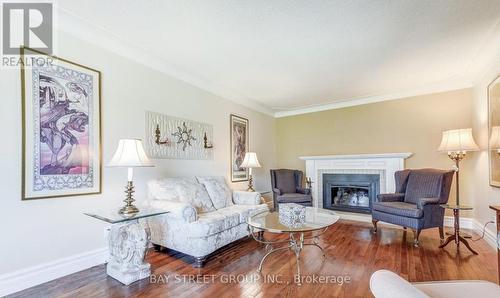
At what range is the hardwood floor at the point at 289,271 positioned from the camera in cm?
196

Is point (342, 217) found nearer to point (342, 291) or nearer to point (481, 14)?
point (342, 291)

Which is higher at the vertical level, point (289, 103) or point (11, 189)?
point (289, 103)

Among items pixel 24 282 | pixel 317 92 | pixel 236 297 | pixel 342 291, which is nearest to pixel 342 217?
pixel 317 92

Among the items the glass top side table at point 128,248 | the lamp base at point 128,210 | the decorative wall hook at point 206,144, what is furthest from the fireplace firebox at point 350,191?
the lamp base at point 128,210

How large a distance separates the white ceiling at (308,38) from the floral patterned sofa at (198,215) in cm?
161

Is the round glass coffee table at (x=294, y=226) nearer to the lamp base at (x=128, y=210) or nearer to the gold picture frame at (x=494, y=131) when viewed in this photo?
the lamp base at (x=128, y=210)

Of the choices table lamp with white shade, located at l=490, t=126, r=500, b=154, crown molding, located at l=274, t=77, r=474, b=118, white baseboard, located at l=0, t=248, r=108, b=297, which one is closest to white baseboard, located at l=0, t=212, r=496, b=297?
white baseboard, located at l=0, t=248, r=108, b=297

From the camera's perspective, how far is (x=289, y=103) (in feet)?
16.9

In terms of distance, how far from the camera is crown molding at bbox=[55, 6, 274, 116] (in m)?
2.27

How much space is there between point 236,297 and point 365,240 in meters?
2.14

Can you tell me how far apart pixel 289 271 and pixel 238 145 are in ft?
8.84

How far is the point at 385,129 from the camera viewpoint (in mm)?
4512

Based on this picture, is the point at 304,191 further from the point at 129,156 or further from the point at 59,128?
the point at 59,128

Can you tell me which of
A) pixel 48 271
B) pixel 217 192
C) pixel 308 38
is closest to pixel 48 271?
pixel 48 271
